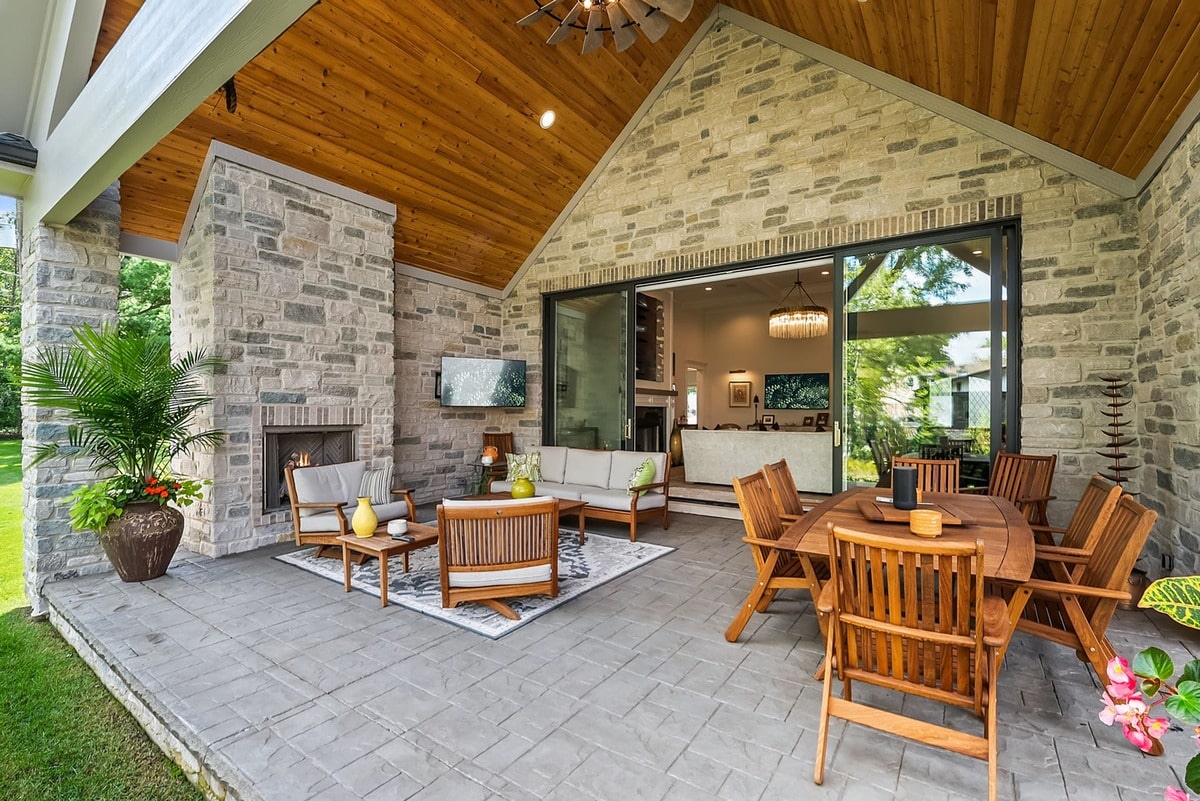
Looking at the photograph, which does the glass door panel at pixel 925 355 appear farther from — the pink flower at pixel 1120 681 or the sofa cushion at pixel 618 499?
the pink flower at pixel 1120 681

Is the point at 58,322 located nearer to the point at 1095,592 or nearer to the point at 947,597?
the point at 947,597

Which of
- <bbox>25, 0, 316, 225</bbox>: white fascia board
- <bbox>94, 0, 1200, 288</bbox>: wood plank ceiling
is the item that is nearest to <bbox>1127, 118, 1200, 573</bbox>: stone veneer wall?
<bbox>94, 0, 1200, 288</bbox>: wood plank ceiling

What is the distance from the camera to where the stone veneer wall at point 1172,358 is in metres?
3.25

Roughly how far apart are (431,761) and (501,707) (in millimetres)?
397

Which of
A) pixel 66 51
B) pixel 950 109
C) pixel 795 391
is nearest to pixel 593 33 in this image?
pixel 950 109

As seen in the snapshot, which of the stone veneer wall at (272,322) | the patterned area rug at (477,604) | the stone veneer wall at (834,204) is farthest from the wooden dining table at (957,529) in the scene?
the stone veneer wall at (272,322)

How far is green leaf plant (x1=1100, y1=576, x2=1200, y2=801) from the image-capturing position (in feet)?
2.50

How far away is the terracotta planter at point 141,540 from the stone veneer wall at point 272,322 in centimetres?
57

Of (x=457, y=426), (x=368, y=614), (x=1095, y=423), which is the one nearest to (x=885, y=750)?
(x=368, y=614)

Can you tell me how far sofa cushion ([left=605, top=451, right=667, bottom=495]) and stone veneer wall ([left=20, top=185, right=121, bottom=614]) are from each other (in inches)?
172

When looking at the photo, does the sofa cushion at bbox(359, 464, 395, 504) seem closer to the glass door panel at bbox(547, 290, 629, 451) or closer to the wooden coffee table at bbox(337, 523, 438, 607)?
the wooden coffee table at bbox(337, 523, 438, 607)

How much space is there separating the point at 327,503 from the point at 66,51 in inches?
139

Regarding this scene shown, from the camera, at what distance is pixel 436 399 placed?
724 centimetres

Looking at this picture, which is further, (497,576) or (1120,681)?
(497,576)
